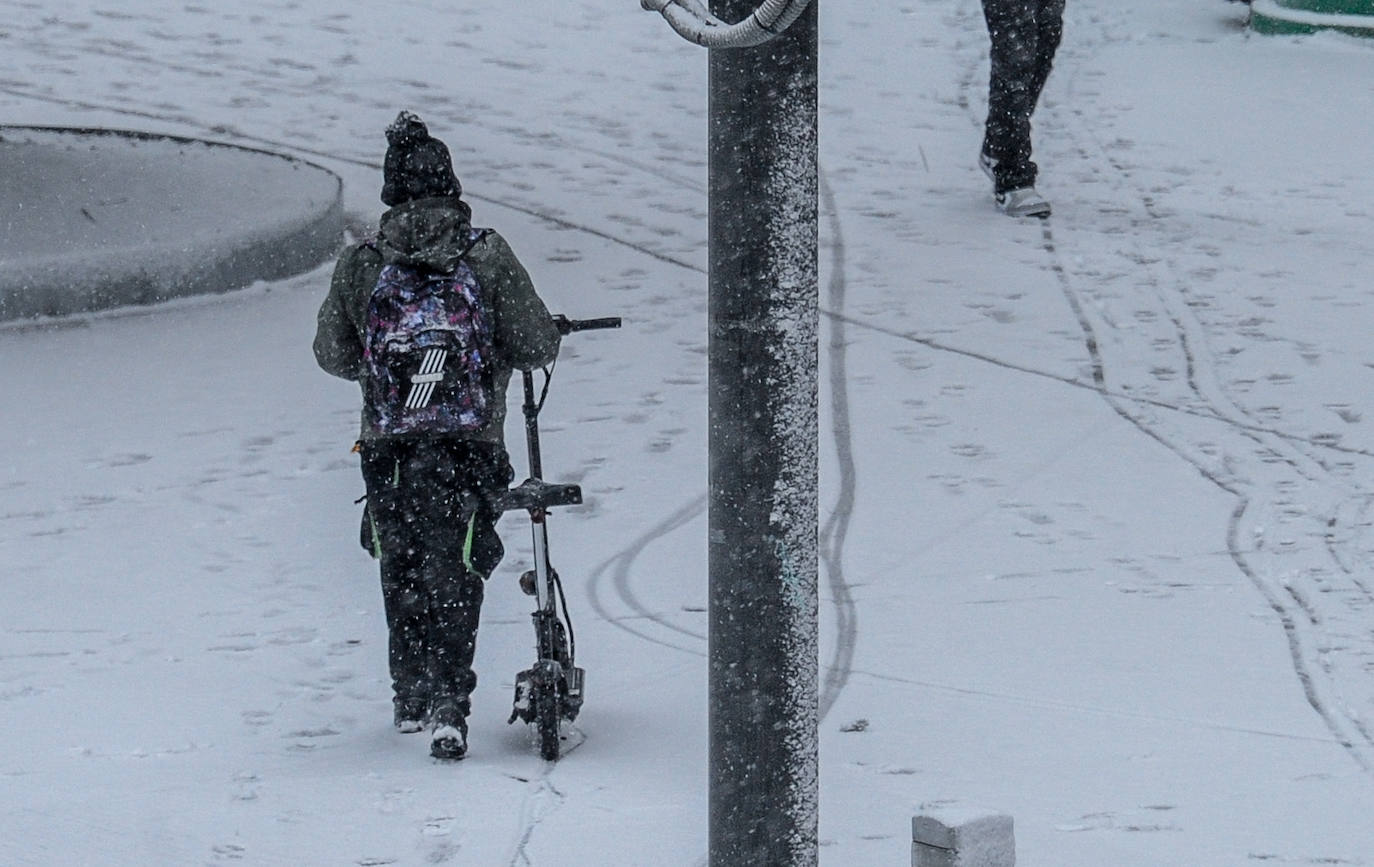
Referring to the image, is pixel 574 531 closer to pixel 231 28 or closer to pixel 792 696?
pixel 792 696

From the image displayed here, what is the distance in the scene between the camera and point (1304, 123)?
13.8 meters

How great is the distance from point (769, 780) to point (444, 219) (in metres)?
2.28

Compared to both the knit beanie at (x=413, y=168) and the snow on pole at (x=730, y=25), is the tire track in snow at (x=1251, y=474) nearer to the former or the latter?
the knit beanie at (x=413, y=168)

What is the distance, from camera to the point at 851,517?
24.4ft

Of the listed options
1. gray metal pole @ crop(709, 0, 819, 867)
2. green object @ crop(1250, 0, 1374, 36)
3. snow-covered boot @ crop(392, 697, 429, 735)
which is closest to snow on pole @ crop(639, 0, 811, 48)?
gray metal pole @ crop(709, 0, 819, 867)

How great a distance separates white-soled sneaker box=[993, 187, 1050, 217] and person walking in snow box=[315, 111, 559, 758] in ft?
21.7

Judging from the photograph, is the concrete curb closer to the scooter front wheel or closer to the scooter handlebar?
the scooter handlebar

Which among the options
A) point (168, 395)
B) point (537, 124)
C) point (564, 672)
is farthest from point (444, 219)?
point (537, 124)

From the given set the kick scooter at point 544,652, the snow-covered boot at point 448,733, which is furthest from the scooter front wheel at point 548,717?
the snow-covered boot at point 448,733

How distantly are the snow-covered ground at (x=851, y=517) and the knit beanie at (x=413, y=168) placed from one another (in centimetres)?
138

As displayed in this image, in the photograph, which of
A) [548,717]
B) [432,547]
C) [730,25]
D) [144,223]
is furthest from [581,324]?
[144,223]

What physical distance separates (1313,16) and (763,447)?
46.1 ft

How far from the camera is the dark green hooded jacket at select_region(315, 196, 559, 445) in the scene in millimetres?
5090

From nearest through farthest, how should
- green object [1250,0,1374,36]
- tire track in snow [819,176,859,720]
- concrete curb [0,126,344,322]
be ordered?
tire track in snow [819,176,859,720] → concrete curb [0,126,344,322] → green object [1250,0,1374,36]
